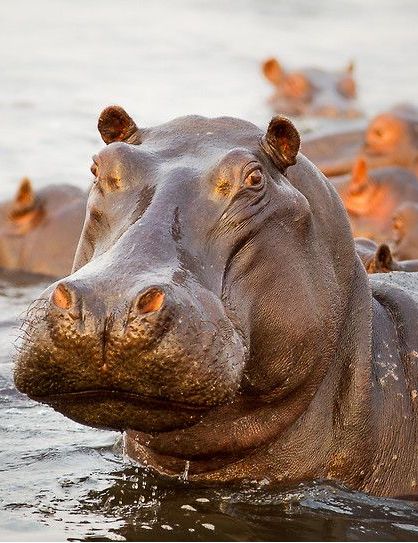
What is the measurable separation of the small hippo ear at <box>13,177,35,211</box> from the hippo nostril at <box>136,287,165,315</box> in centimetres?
821

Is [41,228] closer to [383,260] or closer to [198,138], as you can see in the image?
[383,260]

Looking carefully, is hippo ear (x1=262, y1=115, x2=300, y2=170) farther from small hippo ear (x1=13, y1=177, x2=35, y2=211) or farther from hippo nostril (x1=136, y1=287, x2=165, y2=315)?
small hippo ear (x1=13, y1=177, x2=35, y2=211)

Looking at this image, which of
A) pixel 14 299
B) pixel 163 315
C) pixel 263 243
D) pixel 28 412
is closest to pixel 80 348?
pixel 163 315

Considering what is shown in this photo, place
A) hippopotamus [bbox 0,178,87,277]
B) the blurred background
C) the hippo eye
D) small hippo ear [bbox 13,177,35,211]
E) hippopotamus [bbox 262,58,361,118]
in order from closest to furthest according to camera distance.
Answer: the hippo eye, hippopotamus [bbox 0,178,87,277], small hippo ear [bbox 13,177,35,211], the blurred background, hippopotamus [bbox 262,58,361,118]

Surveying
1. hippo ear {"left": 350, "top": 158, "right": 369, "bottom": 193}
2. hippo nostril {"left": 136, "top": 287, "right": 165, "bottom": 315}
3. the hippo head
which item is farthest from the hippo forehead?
hippo ear {"left": 350, "top": 158, "right": 369, "bottom": 193}

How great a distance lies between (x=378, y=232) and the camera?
12773 mm

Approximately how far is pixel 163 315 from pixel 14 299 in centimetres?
659

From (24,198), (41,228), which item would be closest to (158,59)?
(24,198)

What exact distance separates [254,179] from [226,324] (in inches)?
25.4

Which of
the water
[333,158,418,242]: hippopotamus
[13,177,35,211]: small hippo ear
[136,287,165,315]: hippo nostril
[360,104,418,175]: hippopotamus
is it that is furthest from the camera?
[360,104,418,175]: hippopotamus

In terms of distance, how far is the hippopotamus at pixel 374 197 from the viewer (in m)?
12.9

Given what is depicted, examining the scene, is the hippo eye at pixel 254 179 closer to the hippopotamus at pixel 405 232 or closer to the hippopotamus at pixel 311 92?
the hippopotamus at pixel 405 232

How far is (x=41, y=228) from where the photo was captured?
12.7m

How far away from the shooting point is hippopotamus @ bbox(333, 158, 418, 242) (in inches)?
508
